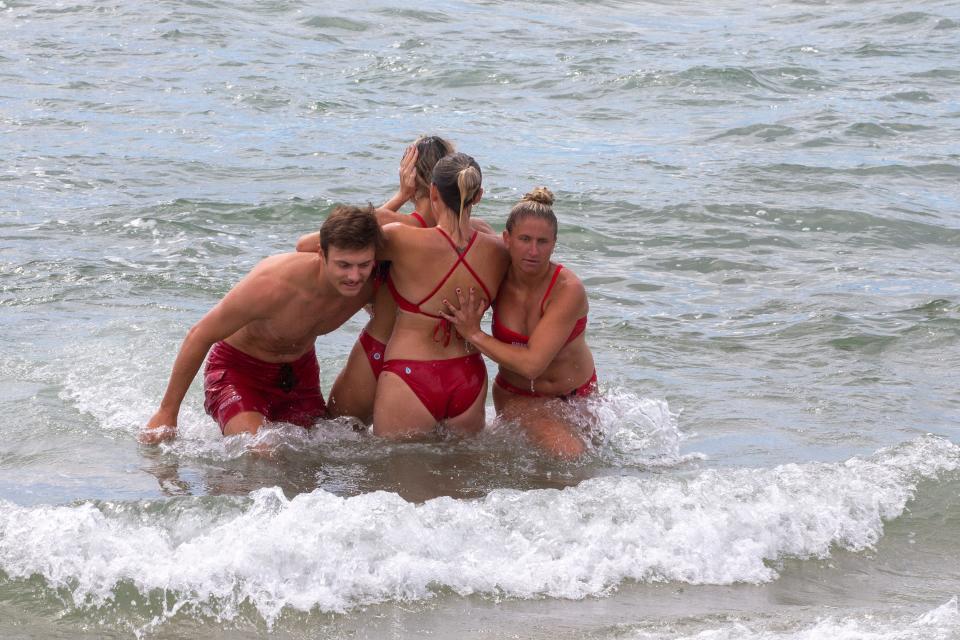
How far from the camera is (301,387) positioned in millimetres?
6676

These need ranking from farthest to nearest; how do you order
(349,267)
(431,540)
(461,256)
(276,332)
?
(276,332) → (461,256) → (349,267) → (431,540)

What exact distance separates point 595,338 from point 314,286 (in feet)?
11.4

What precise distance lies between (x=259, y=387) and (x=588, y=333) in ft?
10.9

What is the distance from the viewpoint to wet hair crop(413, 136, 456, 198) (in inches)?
237

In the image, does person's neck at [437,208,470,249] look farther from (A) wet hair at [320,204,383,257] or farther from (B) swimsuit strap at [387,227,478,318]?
(A) wet hair at [320,204,383,257]

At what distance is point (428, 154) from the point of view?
6.04m

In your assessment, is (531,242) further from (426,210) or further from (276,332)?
(276,332)

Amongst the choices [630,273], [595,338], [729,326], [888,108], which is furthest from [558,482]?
[888,108]

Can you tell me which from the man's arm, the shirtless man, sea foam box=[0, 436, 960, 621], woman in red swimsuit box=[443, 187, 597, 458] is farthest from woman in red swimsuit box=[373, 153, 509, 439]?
sea foam box=[0, 436, 960, 621]

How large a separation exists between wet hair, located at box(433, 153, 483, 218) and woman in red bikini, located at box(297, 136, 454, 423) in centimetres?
22

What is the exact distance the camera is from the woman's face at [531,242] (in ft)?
19.4

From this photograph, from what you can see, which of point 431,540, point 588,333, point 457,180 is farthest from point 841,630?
point 588,333

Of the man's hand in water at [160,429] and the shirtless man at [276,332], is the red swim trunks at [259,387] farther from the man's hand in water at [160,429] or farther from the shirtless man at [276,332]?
the man's hand in water at [160,429]

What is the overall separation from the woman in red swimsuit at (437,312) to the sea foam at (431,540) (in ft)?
2.46
